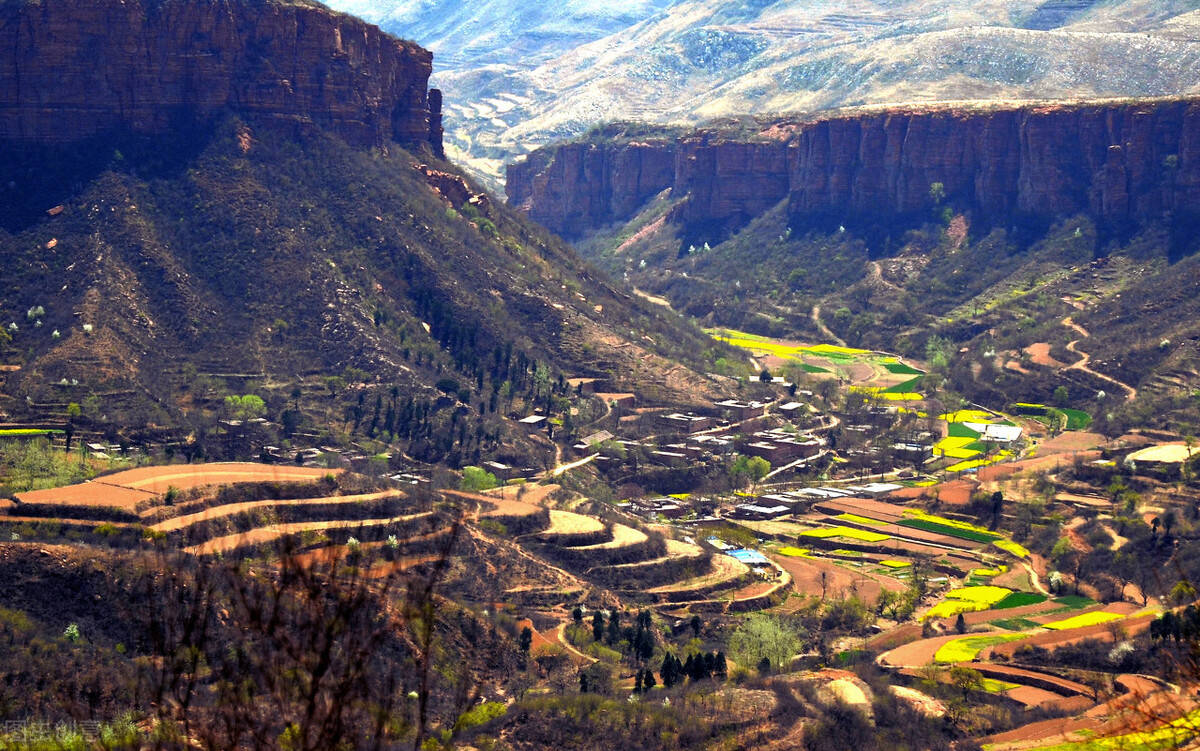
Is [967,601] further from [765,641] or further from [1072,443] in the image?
[1072,443]

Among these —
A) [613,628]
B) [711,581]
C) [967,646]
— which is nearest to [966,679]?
[967,646]

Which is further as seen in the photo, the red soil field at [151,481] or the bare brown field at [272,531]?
the red soil field at [151,481]

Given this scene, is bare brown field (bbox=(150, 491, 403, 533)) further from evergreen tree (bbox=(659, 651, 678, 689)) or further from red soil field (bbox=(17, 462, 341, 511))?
evergreen tree (bbox=(659, 651, 678, 689))

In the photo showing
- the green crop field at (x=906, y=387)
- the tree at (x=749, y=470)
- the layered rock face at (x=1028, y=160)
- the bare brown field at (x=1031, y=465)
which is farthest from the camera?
the layered rock face at (x=1028, y=160)

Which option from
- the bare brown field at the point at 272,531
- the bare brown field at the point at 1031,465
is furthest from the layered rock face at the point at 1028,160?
the bare brown field at the point at 272,531

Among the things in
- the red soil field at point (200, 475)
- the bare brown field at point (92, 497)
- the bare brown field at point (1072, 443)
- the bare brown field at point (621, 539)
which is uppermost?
the red soil field at point (200, 475)

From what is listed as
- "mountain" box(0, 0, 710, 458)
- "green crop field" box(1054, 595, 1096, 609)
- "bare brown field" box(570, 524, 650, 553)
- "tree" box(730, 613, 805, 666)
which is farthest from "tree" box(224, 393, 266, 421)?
"green crop field" box(1054, 595, 1096, 609)

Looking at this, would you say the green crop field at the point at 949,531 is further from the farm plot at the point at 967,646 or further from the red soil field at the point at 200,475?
the red soil field at the point at 200,475
